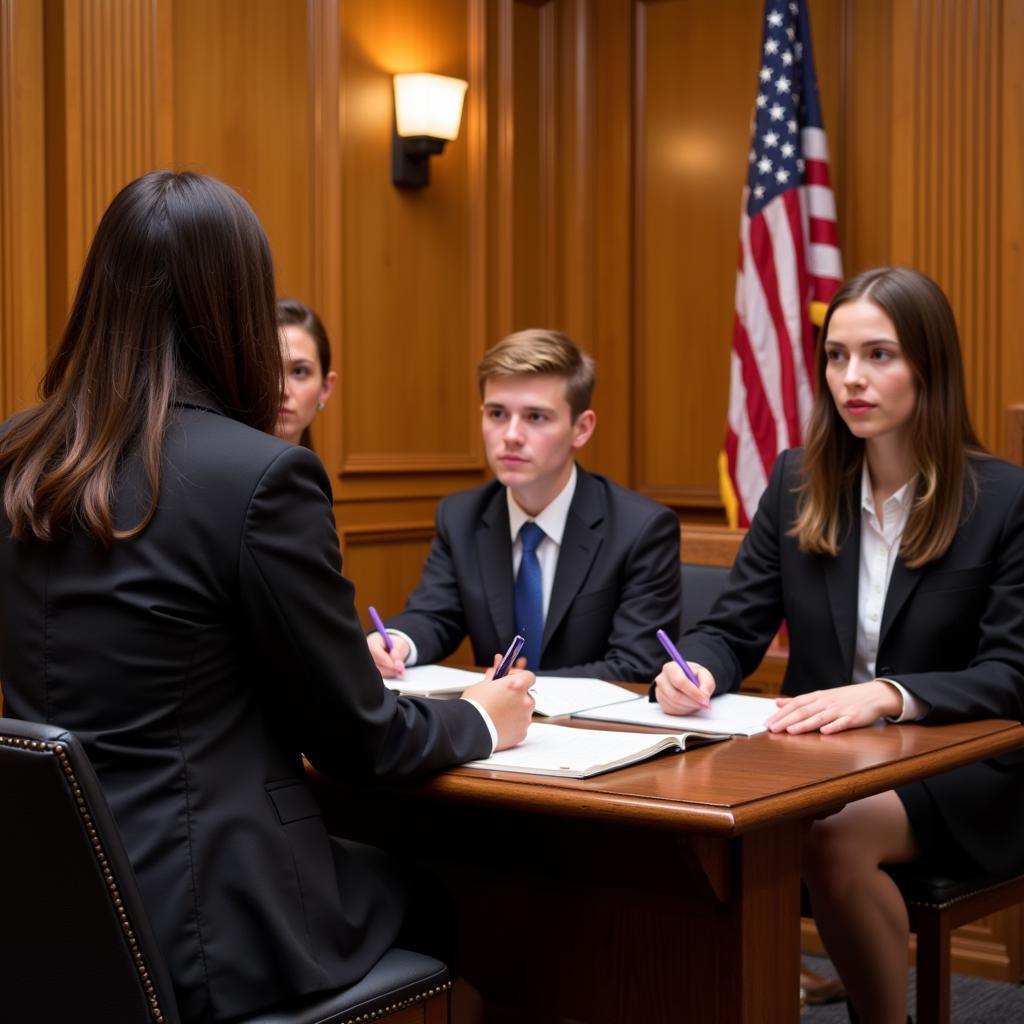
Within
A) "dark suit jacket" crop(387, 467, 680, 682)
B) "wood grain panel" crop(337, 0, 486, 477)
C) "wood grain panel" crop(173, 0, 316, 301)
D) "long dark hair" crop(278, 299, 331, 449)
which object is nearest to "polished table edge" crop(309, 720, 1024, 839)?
"dark suit jacket" crop(387, 467, 680, 682)

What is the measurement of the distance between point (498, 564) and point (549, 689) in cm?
69

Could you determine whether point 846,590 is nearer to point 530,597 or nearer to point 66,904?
point 530,597

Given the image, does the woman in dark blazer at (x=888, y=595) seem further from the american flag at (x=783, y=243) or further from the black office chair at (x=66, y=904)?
the american flag at (x=783, y=243)

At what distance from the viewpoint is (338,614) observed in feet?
5.13

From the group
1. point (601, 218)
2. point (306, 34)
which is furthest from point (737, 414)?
point (306, 34)

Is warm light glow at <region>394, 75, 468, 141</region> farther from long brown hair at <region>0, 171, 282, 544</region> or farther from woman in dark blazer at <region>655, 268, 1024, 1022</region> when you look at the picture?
long brown hair at <region>0, 171, 282, 544</region>

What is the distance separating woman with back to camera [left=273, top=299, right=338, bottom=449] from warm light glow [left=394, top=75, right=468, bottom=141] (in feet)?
4.38

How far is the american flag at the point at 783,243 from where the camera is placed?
4.34 metres

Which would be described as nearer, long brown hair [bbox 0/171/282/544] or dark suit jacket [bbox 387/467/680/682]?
long brown hair [bbox 0/171/282/544]

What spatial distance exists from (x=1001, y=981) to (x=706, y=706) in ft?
5.51

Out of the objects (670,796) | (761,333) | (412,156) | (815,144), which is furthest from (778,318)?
(670,796)

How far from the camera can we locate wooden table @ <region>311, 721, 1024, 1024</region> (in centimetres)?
160

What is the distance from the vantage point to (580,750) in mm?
1804

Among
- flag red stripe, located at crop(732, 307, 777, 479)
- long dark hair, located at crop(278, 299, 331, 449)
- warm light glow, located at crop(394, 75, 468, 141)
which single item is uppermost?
warm light glow, located at crop(394, 75, 468, 141)
